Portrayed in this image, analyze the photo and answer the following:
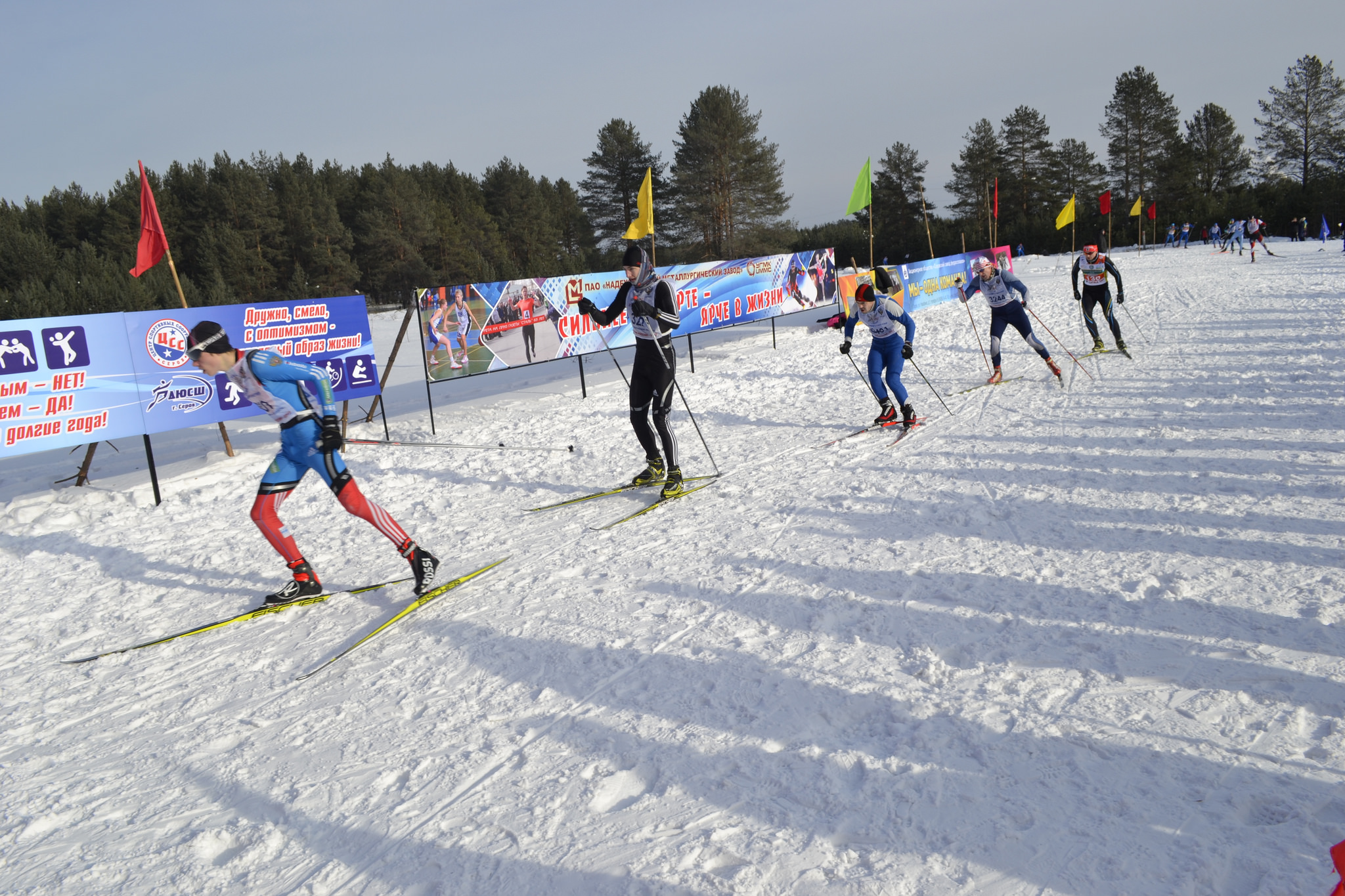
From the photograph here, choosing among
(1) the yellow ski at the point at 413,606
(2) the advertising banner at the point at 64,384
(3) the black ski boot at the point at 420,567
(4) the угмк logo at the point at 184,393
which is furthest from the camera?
(4) the угмк logo at the point at 184,393

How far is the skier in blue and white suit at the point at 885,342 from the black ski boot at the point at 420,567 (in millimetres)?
5024

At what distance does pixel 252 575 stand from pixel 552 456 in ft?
11.4

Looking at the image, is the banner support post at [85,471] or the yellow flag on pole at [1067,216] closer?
the banner support post at [85,471]

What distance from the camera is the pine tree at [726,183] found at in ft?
148

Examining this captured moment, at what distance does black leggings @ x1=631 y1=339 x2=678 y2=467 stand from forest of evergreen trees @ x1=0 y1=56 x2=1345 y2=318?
96.8 ft

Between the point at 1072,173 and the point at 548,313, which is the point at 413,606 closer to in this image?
the point at 548,313

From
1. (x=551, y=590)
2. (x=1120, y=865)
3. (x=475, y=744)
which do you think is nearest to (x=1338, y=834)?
(x=1120, y=865)

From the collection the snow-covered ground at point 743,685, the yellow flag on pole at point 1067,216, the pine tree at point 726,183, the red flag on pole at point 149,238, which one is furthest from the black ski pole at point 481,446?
the pine tree at point 726,183

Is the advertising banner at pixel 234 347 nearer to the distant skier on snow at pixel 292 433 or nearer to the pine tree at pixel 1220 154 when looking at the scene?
the distant skier on snow at pixel 292 433

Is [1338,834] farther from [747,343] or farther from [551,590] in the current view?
[747,343]

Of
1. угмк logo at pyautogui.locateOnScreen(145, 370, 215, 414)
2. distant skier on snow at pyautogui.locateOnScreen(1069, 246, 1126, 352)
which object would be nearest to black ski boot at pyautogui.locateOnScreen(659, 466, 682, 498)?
угмк logo at pyautogui.locateOnScreen(145, 370, 215, 414)

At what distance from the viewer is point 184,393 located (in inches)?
296

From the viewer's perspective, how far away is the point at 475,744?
312 centimetres

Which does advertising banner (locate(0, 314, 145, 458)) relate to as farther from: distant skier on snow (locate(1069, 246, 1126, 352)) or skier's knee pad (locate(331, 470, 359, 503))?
distant skier on snow (locate(1069, 246, 1126, 352))
